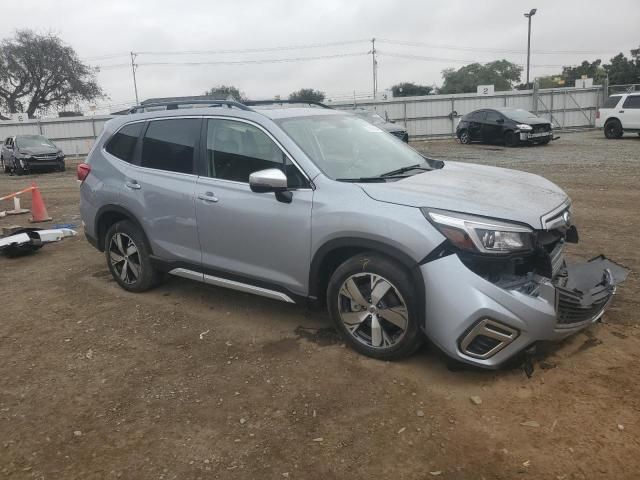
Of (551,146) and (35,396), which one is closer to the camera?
(35,396)

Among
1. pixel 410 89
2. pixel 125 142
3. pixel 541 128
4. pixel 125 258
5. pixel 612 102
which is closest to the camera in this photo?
pixel 125 142

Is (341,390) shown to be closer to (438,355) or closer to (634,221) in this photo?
(438,355)

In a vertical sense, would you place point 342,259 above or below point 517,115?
below

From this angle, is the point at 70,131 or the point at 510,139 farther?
the point at 70,131

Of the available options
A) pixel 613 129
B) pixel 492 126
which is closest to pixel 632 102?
pixel 613 129

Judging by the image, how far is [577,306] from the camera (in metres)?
3.53

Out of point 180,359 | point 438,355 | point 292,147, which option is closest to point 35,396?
point 180,359

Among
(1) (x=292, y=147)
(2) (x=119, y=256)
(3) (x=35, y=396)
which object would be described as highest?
(1) (x=292, y=147)

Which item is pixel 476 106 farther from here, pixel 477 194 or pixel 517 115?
pixel 477 194

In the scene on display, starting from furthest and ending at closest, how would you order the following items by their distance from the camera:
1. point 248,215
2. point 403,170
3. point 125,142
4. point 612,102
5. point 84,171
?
1. point 612,102
2. point 84,171
3. point 125,142
4. point 403,170
5. point 248,215

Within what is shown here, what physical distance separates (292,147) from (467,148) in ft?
57.5

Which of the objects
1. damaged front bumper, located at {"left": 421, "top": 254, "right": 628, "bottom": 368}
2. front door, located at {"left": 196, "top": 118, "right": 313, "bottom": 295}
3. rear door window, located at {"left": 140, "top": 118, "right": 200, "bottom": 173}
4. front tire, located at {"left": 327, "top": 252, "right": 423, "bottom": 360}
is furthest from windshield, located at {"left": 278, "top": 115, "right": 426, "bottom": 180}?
damaged front bumper, located at {"left": 421, "top": 254, "right": 628, "bottom": 368}

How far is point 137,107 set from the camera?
5.59 metres

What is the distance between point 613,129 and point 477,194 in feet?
68.2
